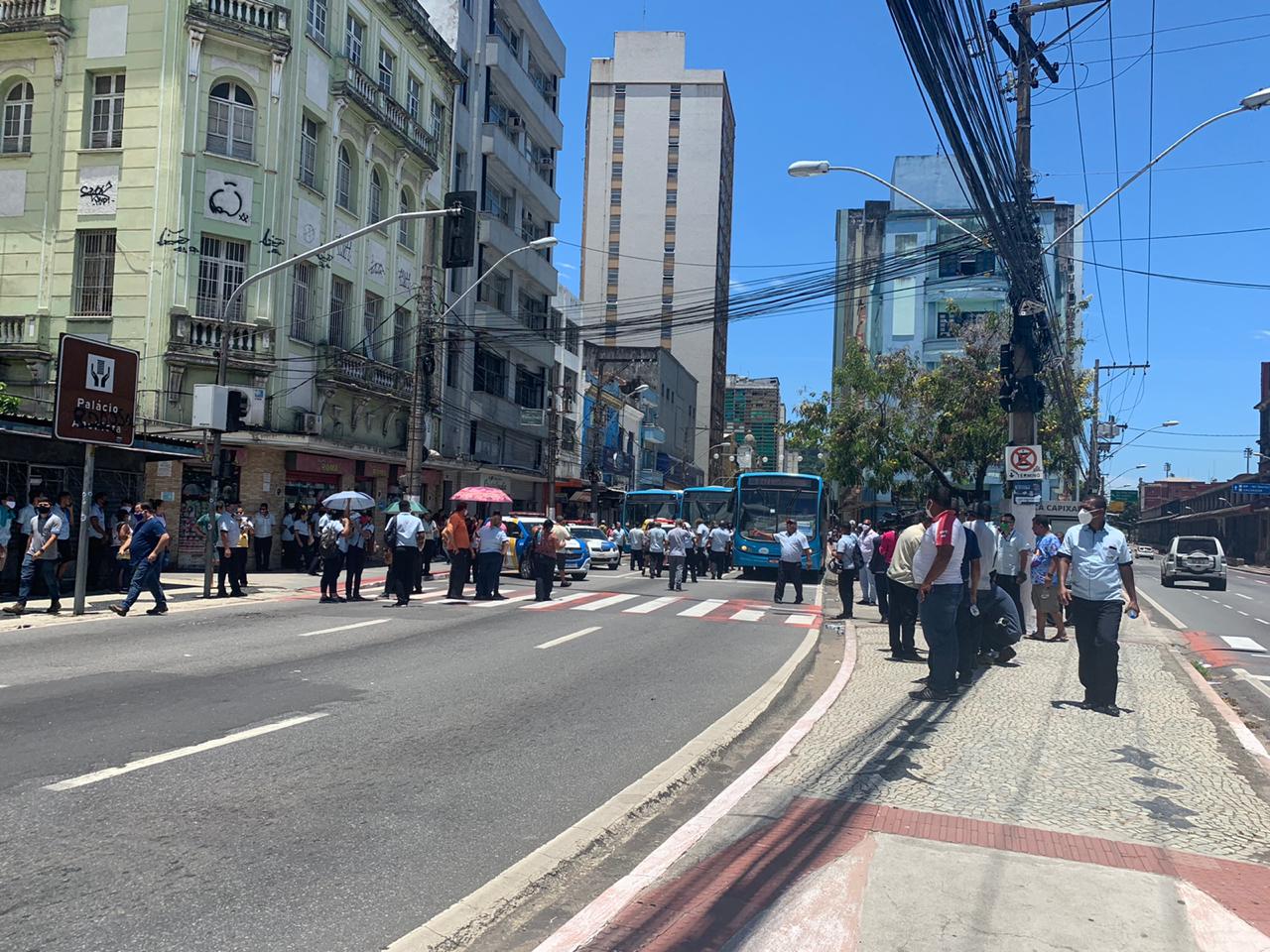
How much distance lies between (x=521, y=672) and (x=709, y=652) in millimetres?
3121

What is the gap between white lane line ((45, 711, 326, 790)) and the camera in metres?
6.05

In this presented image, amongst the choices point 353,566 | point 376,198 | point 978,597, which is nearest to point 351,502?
point 353,566

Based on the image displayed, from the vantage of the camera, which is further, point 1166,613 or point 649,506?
point 649,506

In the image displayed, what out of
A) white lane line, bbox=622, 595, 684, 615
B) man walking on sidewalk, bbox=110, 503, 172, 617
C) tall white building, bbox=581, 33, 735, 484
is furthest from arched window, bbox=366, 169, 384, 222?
tall white building, bbox=581, 33, 735, 484

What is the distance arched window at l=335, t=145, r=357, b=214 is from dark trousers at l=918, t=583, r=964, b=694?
25.2 metres

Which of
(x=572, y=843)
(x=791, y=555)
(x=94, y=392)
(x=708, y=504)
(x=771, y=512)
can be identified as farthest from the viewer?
(x=708, y=504)

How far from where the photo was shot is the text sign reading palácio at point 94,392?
14.6 m

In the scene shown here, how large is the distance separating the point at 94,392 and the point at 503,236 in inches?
1142

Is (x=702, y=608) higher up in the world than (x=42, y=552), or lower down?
lower down

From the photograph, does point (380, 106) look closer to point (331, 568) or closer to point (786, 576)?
point (331, 568)

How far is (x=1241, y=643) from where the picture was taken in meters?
17.2

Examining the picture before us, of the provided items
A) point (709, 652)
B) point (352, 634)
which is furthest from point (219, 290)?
point (709, 652)

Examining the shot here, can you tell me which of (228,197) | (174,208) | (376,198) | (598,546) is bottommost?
(598,546)

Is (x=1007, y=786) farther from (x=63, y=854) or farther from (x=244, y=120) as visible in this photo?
(x=244, y=120)
